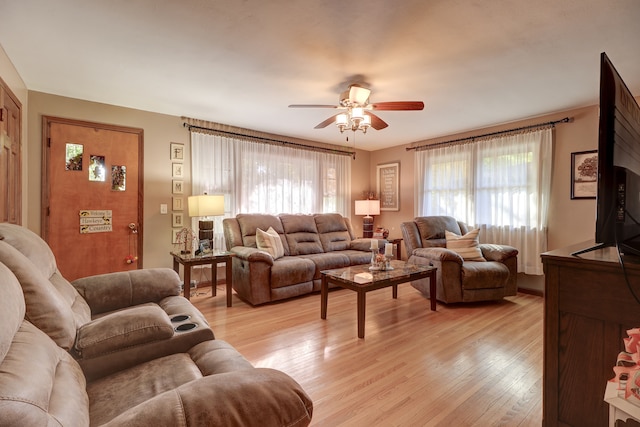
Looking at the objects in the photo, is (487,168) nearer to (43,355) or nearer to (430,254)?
(430,254)

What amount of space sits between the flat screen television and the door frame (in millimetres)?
4270

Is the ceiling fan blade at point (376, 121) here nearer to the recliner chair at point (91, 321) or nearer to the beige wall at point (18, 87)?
the recliner chair at point (91, 321)

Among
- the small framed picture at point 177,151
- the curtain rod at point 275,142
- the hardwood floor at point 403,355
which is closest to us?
the hardwood floor at point 403,355

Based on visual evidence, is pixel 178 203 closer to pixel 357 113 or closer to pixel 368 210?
pixel 357 113

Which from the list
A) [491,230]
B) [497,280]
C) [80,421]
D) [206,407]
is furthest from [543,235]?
[80,421]

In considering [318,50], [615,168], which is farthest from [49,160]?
[615,168]

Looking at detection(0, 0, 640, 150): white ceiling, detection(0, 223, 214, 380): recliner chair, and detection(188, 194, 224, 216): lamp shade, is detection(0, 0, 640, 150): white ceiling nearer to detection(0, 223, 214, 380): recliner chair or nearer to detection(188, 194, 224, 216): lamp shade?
detection(188, 194, 224, 216): lamp shade

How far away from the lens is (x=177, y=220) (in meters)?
4.07

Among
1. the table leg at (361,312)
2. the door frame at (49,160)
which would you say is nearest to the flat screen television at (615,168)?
the table leg at (361,312)

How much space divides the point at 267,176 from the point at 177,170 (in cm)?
131

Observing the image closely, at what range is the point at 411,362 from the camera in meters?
2.19

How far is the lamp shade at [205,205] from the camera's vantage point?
365 cm

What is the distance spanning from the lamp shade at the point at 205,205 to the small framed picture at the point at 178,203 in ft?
1.46

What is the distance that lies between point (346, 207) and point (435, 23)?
4001mm
